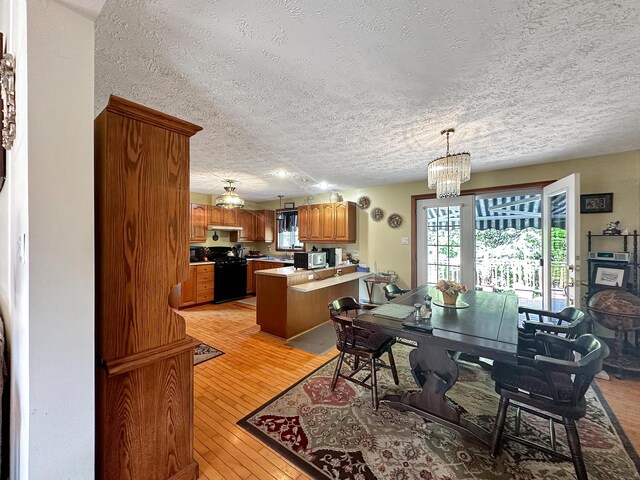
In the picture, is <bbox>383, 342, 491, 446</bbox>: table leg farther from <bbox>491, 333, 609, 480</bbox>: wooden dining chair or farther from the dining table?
<bbox>491, 333, 609, 480</bbox>: wooden dining chair

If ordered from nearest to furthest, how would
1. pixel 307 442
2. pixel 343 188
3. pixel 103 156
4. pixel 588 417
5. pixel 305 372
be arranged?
pixel 103 156 < pixel 307 442 < pixel 588 417 < pixel 305 372 < pixel 343 188

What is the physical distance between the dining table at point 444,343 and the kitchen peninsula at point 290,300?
5.18 ft

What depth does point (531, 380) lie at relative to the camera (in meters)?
1.59

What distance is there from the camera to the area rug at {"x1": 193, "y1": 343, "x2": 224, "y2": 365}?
2.92 metres

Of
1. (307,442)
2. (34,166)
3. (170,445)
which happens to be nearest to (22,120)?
(34,166)

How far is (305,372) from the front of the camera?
263cm

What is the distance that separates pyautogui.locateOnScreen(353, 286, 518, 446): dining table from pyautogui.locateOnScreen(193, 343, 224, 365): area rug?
1.99m

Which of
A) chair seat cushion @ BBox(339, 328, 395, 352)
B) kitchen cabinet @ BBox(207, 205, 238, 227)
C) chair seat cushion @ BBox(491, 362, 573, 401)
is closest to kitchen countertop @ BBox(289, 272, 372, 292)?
chair seat cushion @ BBox(339, 328, 395, 352)

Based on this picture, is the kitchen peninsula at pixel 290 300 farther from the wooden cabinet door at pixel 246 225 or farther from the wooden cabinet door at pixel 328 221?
the wooden cabinet door at pixel 246 225

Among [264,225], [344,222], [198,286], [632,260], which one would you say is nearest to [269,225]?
[264,225]

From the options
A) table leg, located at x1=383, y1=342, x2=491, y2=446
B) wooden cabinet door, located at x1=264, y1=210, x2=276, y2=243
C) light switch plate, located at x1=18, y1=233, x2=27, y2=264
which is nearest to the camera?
light switch plate, located at x1=18, y1=233, x2=27, y2=264

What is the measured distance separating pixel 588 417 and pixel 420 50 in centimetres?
297

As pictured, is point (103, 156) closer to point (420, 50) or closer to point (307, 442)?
point (420, 50)

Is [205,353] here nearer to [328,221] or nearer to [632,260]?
[328,221]
